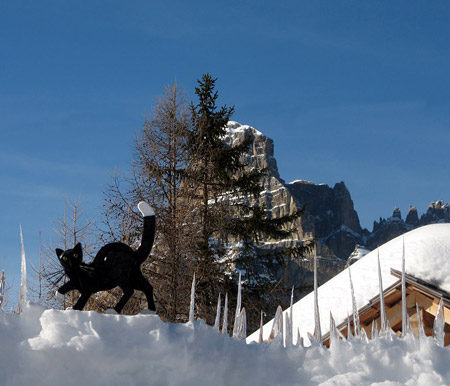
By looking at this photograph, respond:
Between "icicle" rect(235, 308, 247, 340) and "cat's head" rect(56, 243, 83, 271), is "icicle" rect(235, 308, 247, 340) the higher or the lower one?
the lower one

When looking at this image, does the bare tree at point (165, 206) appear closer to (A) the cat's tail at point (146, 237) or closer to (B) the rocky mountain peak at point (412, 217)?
(A) the cat's tail at point (146, 237)

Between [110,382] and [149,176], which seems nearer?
[110,382]

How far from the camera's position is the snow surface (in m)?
2.91

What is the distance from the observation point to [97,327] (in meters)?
3.03

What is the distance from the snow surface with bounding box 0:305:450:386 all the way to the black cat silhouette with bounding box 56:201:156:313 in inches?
28.0

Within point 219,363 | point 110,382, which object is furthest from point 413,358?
point 110,382

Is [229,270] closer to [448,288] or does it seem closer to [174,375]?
[448,288]

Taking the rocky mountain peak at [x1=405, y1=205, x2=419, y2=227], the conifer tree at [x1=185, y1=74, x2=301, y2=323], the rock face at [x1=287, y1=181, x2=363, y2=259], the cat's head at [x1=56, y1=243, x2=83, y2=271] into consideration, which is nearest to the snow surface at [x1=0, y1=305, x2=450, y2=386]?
the cat's head at [x1=56, y1=243, x2=83, y2=271]

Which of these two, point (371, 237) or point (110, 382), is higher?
point (371, 237)

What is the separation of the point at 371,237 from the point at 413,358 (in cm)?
13802

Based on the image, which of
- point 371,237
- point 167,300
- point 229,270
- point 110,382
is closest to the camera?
point 110,382

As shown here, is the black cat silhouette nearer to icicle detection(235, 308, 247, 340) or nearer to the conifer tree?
icicle detection(235, 308, 247, 340)

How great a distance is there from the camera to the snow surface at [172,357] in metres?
2.91

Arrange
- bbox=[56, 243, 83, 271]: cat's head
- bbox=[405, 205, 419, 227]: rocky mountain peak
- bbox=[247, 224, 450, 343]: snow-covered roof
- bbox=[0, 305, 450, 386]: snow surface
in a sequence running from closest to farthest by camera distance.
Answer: bbox=[0, 305, 450, 386]: snow surface, bbox=[56, 243, 83, 271]: cat's head, bbox=[247, 224, 450, 343]: snow-covered roof, bbox=[405, 205, 419, 227]: rocky mountain peak
